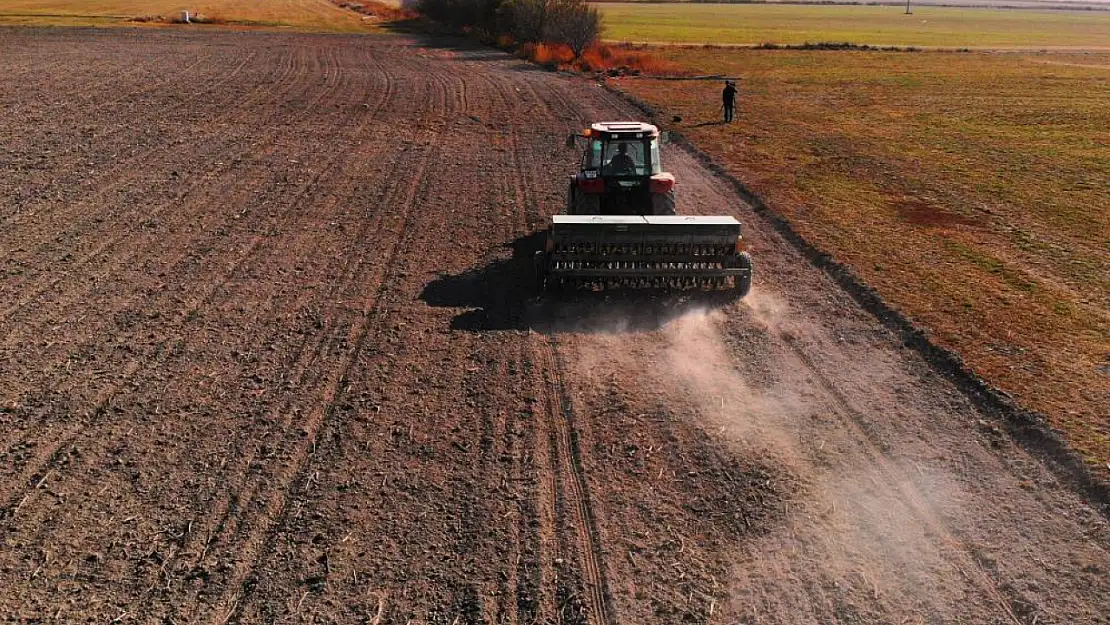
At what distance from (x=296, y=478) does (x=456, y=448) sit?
5.13 feet

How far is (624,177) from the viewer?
47.7 ft

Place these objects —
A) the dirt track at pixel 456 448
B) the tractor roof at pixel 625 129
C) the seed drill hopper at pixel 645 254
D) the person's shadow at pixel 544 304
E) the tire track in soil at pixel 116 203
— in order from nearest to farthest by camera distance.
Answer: the dirt track at pixel 456 448, the person's shadow at pixel 544 304, the seed drill hopper at pixel 645 254, the tractor roof at pixel 625 129, the tire track in soil at pixel 116 203

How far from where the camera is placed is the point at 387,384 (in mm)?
10562

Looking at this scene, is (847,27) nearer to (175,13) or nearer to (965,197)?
(175,13)

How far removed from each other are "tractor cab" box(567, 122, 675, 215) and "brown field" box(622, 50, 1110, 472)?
362cm

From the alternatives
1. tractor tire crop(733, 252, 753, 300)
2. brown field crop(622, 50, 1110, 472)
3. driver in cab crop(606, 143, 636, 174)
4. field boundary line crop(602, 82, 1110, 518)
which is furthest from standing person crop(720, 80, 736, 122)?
tractor tire crop(733, 252, 753, 300)

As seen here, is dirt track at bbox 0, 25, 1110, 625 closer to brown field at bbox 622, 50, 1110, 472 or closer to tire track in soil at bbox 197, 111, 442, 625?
tire track in soil at bbox 197, 111, 442, 625

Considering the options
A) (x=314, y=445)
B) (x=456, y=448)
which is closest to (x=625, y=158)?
(x=456, y=448)

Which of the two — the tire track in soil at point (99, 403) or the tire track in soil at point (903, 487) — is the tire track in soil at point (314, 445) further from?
the tire track in soil at point (903, 487)

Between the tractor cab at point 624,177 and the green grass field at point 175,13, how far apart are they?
57651mm

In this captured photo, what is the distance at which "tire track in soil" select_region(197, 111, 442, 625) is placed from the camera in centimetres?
696

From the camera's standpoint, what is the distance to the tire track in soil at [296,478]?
22.8ft

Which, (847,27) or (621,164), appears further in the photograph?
(847,27)

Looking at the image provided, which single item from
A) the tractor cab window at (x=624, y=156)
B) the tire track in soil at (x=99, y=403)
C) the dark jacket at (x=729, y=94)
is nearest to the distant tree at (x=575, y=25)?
the dark jacket at (x=729, y=94)
